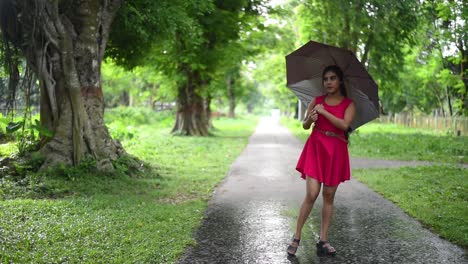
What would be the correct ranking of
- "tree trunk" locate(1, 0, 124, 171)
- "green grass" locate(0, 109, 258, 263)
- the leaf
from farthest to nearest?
the leaf, "tree trunk" locate(1, 0, 124, 171), "green grass" locate(0, 109, 258, 263)

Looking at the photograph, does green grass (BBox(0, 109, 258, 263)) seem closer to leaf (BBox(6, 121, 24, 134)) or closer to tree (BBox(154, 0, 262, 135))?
leaf (BBox(6, 121, 24, 134))

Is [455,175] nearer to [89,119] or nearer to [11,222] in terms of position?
[89,119]

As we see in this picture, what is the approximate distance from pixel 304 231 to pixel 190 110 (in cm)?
2168

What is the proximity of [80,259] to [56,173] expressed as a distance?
4520mm

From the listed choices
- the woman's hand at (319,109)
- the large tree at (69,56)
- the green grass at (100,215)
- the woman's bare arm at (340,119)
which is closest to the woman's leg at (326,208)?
the woman's bare arm at (340,119)

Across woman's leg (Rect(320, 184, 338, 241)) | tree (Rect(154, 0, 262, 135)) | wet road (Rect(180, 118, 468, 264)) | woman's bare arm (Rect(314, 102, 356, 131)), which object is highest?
tree (Rect(154, 0, 262, 135))

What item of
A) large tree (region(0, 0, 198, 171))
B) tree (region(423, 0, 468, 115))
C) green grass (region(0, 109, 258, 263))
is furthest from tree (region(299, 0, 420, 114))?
green grass (region(0, 109, 258, 263))

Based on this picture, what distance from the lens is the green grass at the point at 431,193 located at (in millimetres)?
5992

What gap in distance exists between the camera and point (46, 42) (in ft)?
28.4

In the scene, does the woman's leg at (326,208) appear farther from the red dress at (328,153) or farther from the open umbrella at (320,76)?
the open umbrella at (320,76)

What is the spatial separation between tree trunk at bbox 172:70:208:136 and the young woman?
70.2ft

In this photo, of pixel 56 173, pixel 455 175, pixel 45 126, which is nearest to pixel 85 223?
pixel 56 173

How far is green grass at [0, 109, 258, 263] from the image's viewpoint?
184 inches

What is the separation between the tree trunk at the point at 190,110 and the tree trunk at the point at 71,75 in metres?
16.4
